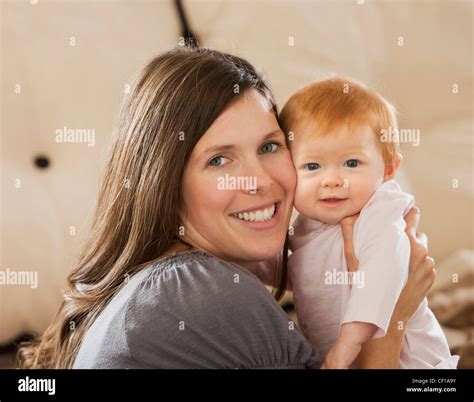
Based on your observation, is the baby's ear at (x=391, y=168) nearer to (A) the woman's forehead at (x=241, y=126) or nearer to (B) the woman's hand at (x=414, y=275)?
(B) the woman's hand at (x=414, y=275)

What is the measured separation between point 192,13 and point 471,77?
64 centimetres

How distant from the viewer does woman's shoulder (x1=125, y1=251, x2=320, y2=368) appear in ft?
4.02

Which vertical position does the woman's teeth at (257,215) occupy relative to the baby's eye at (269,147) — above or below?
below

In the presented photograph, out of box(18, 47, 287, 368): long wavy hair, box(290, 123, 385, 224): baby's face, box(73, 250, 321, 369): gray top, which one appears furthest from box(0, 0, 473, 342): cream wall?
box(73, 250, 321, 369): gray top

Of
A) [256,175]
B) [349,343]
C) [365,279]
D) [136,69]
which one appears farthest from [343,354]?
[136,69]

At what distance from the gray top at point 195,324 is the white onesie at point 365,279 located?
0.14m

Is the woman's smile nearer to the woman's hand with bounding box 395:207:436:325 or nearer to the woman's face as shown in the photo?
the woman's face

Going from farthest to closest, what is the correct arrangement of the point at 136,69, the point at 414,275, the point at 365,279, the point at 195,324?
1. the point at 136,69
2. the point at 414,275
3. the point at 365,279
4. the point at 195,324

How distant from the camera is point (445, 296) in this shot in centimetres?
169

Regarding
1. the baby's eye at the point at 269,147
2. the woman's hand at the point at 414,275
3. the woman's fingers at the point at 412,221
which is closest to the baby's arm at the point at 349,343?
the woman's hand at the point at 414,275

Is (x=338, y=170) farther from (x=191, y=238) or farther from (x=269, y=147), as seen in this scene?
(x=191, y=238)

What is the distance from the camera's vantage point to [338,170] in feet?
4.54

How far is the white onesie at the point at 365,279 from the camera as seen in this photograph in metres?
1.33

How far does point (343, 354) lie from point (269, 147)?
1.36 feet
